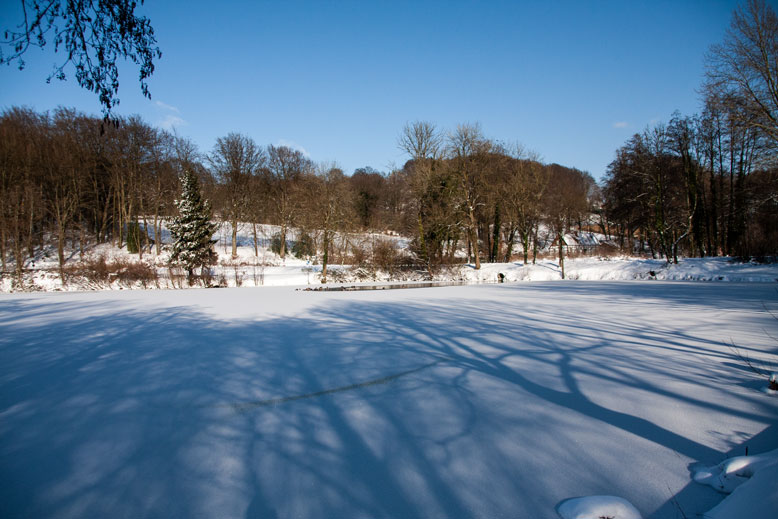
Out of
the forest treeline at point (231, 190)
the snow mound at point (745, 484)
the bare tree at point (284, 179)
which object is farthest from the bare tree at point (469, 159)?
the snow mound at point (745, 484)

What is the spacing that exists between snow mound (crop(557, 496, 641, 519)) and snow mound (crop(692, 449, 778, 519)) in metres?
0.37

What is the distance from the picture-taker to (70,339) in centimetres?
562

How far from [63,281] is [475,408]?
70.6 ft

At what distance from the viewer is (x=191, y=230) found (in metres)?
21.2

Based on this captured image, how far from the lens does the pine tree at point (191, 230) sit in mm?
20672

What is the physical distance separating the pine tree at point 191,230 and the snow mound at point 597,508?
21.7 m

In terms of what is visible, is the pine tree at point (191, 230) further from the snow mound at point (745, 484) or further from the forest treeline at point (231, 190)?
the snow mound at point (745, 484)

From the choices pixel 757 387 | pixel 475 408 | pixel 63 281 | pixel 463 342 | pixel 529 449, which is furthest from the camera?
pixel 63 281

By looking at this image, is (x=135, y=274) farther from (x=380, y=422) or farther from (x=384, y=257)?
(x=380, y=422)

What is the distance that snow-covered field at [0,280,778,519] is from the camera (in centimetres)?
201

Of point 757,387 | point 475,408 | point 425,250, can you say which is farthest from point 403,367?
point 425,250

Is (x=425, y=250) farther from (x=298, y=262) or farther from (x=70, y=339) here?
(x=70, y=339)

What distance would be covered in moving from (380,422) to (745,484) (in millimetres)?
2175

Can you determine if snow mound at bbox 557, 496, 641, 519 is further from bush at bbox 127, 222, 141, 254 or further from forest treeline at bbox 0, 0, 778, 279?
bush at bbox 127, 222, 141, 254
